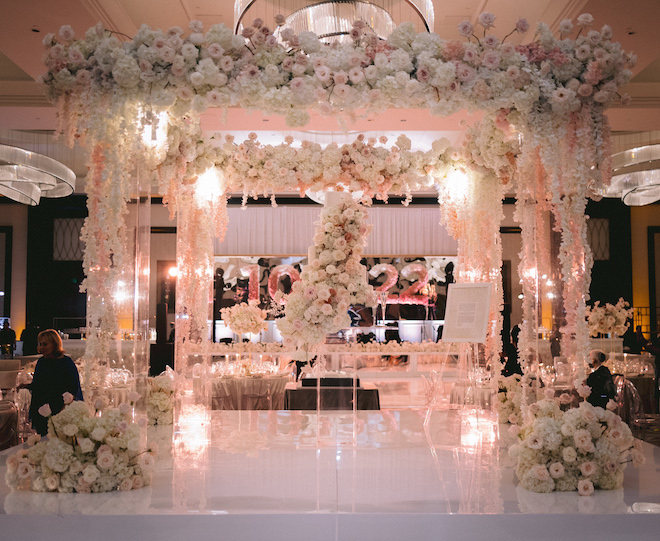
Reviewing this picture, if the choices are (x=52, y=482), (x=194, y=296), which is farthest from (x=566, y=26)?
(x=52, y=482)

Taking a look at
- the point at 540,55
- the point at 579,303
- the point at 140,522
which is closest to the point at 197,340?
the point at 140,522

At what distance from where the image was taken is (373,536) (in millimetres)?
3094

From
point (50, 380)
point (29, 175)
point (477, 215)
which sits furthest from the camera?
point (29, 175)

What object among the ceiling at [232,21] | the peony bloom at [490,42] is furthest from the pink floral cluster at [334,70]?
the ceiling at [232,21]

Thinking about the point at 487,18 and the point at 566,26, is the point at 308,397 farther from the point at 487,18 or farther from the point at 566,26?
the point at 566,26

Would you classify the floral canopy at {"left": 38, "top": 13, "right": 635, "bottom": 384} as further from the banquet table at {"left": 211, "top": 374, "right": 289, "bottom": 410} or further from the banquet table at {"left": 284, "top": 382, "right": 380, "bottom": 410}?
the banquet table at {"left": 211, "top": 374, "right": 289, "bottom": 410}

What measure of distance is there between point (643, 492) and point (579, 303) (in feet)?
3.92

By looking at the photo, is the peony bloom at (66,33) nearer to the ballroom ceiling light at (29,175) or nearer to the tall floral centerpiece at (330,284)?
the tall floral centerpiece at (330,284)

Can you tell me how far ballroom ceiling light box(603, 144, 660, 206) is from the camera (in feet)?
27.0

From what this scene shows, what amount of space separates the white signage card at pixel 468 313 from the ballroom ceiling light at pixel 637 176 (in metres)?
4.23

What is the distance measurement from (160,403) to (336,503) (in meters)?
3.04

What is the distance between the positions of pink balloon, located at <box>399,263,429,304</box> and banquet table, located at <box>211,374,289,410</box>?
839cm

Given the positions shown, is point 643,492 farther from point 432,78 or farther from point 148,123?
point 148,123

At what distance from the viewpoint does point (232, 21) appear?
6387mm
